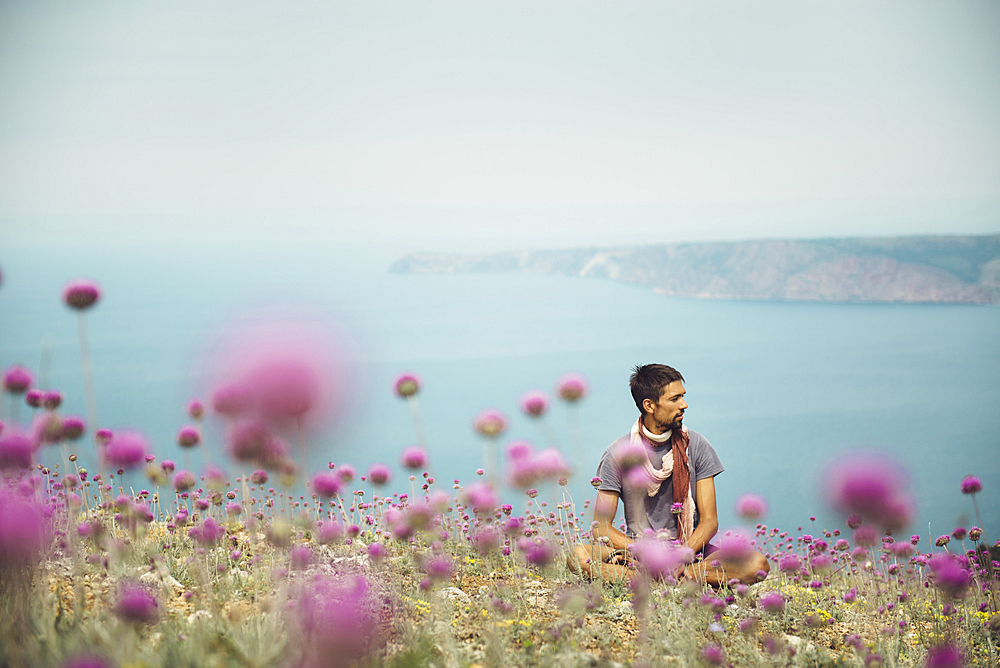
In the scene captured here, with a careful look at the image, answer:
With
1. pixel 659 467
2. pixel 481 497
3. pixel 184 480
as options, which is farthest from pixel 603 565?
pixel 184 480

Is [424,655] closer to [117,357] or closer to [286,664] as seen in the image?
[286,664]

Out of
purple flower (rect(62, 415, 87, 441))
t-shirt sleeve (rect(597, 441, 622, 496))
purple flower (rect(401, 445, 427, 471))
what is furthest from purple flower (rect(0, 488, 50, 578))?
t-shirt sleeve (rect(597, 441, 622, 496))

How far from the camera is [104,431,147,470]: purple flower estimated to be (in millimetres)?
1843

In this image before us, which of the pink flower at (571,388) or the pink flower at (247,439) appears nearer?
the pink flower at (247,439)

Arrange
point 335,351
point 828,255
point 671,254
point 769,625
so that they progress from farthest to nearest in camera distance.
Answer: point 671,254 → point 828,255 → point 769,625 → point 335,351

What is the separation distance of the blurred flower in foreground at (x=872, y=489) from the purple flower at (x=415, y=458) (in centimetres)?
147

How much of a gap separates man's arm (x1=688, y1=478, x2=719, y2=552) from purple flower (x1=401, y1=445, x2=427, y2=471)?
4.09 ft

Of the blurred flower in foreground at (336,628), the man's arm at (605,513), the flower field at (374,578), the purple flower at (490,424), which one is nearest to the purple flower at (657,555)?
the flower field at (374,578)

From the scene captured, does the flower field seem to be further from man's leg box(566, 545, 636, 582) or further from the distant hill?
the distant hill

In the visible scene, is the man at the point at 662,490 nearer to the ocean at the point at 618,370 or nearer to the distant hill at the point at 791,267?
the ocean at the point at 618,370

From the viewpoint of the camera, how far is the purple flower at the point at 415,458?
2.51 metres

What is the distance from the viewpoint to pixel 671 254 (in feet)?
518

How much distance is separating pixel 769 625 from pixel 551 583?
108cm

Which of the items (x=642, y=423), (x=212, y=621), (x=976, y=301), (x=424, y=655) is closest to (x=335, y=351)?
(x=424, y=655)
